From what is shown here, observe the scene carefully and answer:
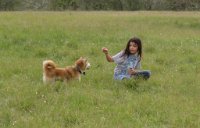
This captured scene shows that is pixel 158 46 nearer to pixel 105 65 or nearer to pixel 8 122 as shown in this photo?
pixel 105 65

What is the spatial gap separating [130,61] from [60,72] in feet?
5.84

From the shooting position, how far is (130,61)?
10.0m

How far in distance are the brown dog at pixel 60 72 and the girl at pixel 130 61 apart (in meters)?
0.75

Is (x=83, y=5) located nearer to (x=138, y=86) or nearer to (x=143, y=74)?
(x=143, y=74)

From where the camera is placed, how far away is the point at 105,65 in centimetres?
1186

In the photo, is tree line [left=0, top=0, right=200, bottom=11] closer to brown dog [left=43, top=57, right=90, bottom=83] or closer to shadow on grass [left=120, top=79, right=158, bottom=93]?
shadow on grass [left=120, top=79, right=158, bottom=93]

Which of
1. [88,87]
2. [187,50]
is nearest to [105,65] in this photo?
[88,87]

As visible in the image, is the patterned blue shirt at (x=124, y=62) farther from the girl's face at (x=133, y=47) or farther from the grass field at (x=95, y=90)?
the grass field at (x=95, y=90)

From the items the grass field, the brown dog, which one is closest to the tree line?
the grass field

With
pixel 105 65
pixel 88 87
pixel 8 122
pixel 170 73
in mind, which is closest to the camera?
pixel 8 122

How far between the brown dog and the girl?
2.46 ft

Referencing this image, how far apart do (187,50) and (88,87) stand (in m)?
6.24

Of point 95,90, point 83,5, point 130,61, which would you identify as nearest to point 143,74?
point 130,61

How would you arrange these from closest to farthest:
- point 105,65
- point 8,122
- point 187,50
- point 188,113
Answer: point 8,122
point 188,113
point 105,65
point 187,50
